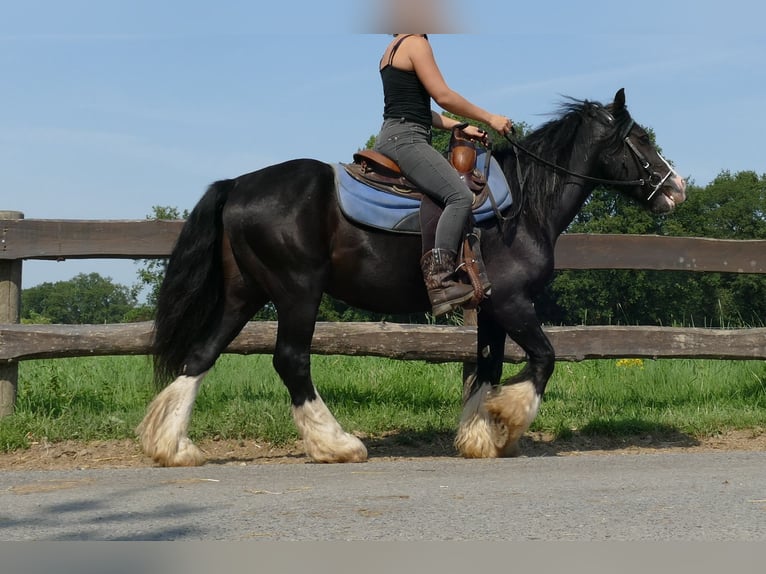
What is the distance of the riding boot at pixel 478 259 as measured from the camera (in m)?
6.58

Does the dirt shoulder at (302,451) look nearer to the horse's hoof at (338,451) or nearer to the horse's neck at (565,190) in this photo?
the horse's hoof at (338,451)

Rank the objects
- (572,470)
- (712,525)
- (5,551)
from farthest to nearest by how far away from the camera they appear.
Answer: (572,470) → (712,525) → (5,551)

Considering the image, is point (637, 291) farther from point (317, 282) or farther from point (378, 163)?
point (317, 282)

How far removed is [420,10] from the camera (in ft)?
22.6

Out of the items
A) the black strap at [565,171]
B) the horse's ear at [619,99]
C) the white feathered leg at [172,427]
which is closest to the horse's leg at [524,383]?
the black strap at [565,171]

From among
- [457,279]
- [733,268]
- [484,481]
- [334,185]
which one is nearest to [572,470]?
[484,481]

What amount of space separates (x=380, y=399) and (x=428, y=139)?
2.76 m

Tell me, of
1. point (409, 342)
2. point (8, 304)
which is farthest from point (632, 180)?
point (8, 304)

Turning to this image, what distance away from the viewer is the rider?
6.46 metres

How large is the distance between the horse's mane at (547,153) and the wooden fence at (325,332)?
1371mm

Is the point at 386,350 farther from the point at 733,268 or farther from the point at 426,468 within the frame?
the point at 733,268

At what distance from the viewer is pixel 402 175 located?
6.78 metres

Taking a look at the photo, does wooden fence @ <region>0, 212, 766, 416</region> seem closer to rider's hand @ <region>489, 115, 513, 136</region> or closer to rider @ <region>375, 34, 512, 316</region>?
rider @ <region>375, 34, 512, 316</region>

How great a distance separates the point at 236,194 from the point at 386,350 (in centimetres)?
193
